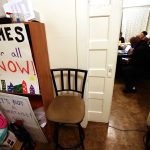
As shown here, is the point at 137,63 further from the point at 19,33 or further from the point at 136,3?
the point at 136,3

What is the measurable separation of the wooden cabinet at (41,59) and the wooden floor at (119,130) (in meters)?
0.62

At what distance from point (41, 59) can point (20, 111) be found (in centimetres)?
58

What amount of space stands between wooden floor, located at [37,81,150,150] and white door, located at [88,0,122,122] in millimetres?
173

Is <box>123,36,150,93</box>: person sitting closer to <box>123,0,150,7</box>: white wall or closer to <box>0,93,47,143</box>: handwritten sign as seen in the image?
<box>0,93,47,143</box>: handwritten sign

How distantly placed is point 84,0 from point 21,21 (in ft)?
1.89

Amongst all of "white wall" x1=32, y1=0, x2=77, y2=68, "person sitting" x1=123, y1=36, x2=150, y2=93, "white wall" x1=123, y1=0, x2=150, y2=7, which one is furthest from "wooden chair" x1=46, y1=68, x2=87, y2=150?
"white wall" x1=123, y1=0, x2=150, y2=7

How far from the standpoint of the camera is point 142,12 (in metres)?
3.92

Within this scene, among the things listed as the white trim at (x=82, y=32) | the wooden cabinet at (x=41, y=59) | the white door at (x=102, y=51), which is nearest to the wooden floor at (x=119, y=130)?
the white door at (x=102, y=51)

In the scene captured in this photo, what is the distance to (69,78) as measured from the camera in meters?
1.37

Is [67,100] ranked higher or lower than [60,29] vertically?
lower

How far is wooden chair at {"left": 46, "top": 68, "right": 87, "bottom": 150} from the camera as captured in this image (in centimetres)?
113

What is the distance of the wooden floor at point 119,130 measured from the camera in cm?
146

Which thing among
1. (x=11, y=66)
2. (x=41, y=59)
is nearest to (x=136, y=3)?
(x=41, y=59)

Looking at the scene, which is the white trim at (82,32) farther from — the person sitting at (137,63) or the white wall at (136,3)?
the white wall at (136,3)
